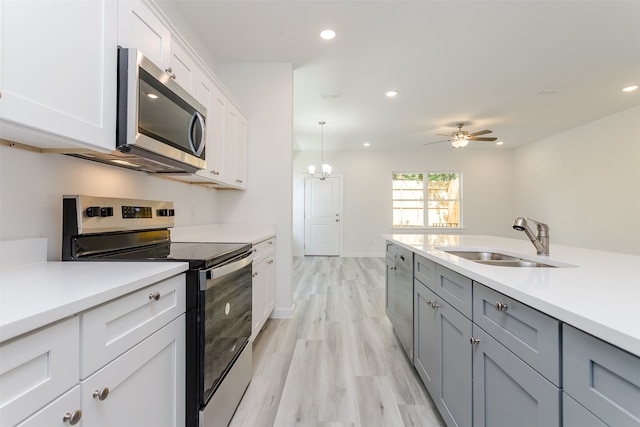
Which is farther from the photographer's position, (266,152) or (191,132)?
(266,152)

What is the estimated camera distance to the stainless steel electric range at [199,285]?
1189 mm

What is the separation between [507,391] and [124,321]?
1.20 m

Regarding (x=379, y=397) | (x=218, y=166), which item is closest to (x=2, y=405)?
(x=379, y=397)

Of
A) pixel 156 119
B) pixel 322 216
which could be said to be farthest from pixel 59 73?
pixel 322 216

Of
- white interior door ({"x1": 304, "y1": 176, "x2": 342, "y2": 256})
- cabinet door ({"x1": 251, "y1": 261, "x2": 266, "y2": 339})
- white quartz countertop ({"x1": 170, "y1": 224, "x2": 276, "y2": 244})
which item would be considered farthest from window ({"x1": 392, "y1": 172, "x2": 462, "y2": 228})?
cabinet door ({"x1": 251, "y1": 261, "x2": 266, "y2": 339})

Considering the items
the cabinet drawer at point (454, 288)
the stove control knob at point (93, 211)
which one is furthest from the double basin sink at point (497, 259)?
the stove control knob at point (93, 211)

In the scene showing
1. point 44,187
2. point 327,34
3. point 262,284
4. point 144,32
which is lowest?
point 262,284

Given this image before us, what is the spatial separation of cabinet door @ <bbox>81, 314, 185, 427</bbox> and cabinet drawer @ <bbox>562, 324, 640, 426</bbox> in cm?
116

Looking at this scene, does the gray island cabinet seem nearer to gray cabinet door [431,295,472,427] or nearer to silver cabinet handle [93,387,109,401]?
gray cabinet door [431,295,472,427]

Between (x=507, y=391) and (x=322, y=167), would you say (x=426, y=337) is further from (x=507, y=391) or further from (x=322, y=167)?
(x=322, y=167)

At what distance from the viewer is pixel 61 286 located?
0.79 meters

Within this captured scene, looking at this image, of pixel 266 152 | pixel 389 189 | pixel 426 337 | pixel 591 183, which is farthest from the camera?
pixel 389 189

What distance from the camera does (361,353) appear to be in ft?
7.48

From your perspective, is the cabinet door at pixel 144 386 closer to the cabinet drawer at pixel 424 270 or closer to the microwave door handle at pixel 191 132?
the microwave door handle at pixel 191 132
